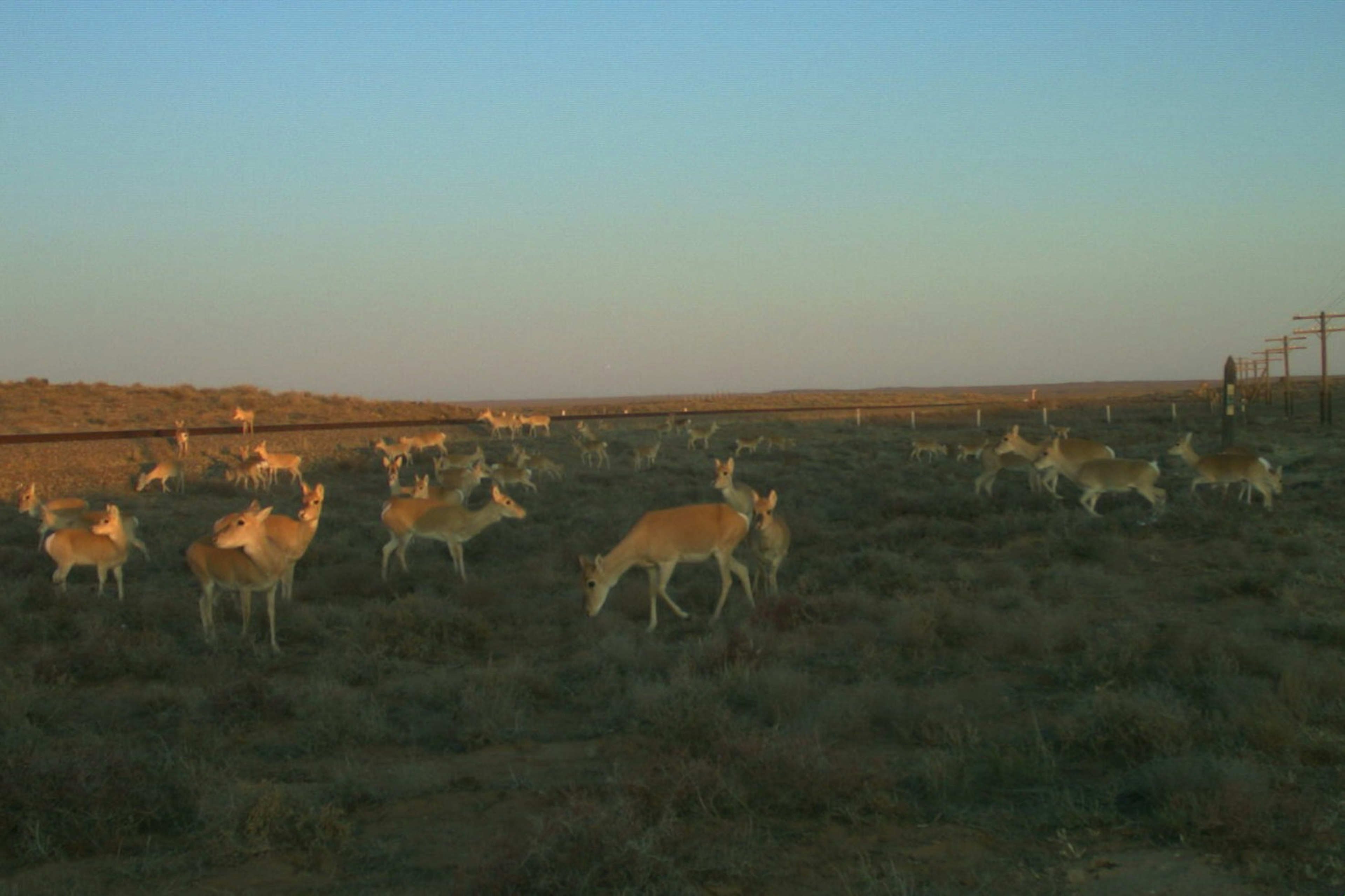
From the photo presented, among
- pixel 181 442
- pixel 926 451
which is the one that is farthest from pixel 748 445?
pixel 181 442

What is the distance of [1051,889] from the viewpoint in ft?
18.9

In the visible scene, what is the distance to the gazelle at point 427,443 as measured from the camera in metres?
36.6

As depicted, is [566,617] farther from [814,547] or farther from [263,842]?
[263,842]

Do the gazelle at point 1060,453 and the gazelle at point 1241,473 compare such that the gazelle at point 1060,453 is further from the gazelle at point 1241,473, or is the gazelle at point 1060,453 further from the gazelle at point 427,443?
the gazelle at point 427,443

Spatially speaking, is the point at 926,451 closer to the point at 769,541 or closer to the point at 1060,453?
the point at 1060,453

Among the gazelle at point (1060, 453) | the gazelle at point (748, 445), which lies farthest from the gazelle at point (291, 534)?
the gazelle at point (748, 445)

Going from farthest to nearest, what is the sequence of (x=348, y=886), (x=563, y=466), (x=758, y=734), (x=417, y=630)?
1. (x=563, y=466)
2. (x=417, y=630)
3. (x=758, y=734)
4. (x=348, y=886)

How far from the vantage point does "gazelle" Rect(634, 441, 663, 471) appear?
3484 cm

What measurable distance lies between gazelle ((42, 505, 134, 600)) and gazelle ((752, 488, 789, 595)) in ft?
28.1

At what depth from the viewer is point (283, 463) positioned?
3016 centimetres

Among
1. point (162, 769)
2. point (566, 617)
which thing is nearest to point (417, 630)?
point (566, 617)

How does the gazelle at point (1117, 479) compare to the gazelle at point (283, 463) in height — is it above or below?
below

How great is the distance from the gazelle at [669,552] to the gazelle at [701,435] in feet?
88.7

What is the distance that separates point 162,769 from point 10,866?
111 cm
